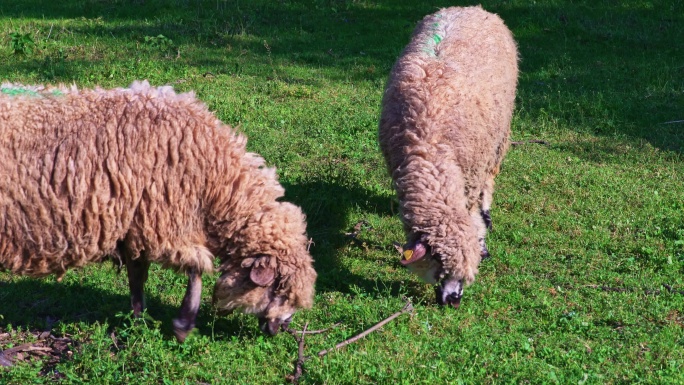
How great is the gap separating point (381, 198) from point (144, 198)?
12.2 ft

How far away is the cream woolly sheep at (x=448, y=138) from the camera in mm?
6211

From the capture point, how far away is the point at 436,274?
621 cm

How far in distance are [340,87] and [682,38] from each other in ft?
19.4

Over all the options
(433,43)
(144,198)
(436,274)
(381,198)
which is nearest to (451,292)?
(436,274)

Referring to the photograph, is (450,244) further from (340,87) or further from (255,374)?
(340,87)

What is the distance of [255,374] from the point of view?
5262mm

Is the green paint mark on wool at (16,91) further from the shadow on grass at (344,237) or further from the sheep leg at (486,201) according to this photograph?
the sheep leg at (486,201)

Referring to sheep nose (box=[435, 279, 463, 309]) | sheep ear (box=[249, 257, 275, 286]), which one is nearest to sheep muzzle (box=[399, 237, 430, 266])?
sheep nose (box=[435, 279, 463, 309])

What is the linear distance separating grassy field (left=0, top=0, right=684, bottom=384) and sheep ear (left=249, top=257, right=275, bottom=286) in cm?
55

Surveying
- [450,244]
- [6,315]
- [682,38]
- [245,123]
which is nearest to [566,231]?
[450,244]

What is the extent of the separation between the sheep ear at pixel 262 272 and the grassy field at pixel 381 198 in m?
0.55

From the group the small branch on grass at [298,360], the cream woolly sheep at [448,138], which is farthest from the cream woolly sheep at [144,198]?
the cream woolly sheep at [448,138]

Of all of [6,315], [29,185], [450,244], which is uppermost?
[29,185]

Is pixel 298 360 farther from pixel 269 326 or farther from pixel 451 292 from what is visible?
pixel 451 292
